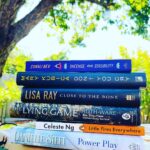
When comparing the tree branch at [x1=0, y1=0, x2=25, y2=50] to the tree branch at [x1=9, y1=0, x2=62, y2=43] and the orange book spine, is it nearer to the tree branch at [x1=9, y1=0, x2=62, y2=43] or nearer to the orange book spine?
the tree branch at [x1=9, y1=0, x2=62, y2=43]

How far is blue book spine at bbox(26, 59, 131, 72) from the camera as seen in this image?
156 cm

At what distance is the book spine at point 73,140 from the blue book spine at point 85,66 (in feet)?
1.00

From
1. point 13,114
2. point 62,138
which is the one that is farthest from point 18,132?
point 62,138

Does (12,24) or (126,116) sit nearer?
(126,116)

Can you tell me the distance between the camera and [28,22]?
3.62 m

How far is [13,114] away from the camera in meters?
1.62

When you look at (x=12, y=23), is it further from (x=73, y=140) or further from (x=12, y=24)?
(x=73, y=140)

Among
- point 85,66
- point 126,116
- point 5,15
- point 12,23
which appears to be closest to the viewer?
point 126,116

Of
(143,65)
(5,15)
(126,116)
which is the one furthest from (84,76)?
(143,65)

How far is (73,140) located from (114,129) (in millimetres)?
192

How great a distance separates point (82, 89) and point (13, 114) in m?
0.35

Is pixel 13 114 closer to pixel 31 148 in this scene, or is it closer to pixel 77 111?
pixel 31 148

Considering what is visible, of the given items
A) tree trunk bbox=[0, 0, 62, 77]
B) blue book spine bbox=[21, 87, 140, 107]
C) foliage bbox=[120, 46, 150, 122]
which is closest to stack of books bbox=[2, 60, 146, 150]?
blue book spine bbox=[21, 87, 140, 107]

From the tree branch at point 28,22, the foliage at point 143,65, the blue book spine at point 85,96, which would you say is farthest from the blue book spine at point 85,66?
the foliage at point 143,65
